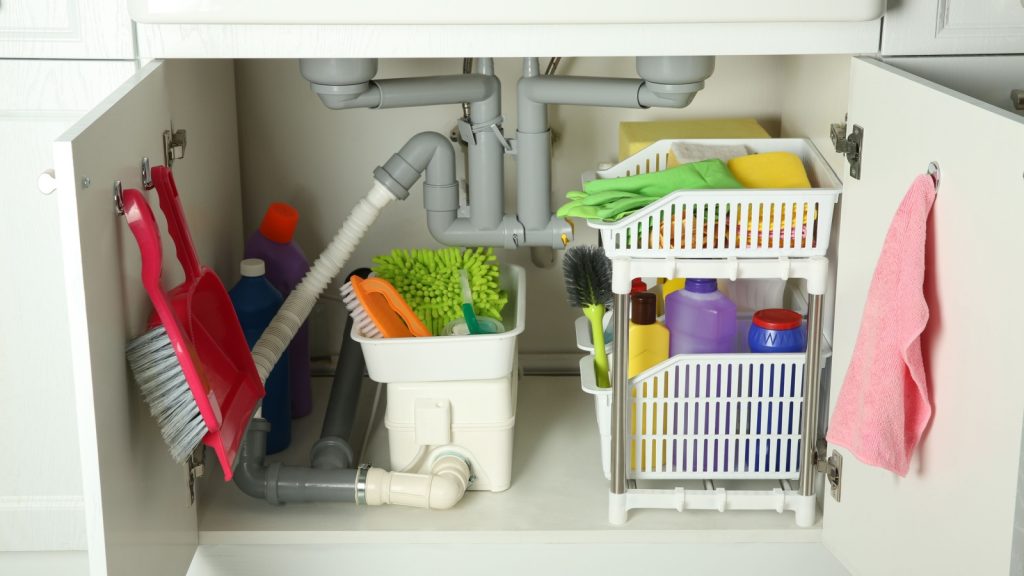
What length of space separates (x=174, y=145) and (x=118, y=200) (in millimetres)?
241

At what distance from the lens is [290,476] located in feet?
4.41

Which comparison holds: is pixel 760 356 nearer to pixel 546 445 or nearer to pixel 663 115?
pixel 546 445

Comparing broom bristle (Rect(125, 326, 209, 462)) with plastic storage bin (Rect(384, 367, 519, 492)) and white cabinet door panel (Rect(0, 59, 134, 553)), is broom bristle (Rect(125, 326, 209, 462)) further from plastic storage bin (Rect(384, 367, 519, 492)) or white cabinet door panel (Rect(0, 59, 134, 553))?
plastic storage bin (Rect(384, 367, 519, 492))

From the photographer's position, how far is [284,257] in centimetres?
154

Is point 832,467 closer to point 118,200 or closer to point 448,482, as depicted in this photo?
point 448,482

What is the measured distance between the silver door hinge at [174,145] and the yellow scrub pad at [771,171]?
24.2 inches

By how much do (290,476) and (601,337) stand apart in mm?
404

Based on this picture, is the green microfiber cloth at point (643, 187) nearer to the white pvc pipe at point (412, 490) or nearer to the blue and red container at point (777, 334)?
the blue and red container at point (777, 334)

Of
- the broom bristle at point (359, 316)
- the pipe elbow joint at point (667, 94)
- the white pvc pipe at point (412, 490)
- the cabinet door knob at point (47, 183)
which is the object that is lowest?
the white pvc pipe at point (412, 490)

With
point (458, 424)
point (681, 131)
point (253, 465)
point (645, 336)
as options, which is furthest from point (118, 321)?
point (681, 131)

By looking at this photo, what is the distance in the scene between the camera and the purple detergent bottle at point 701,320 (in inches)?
51.6

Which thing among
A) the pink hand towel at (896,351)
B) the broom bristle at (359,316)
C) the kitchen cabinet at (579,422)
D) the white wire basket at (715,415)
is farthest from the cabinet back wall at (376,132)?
the pink hand towel at (896,351)

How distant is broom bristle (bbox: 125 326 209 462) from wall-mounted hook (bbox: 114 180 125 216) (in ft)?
0.38

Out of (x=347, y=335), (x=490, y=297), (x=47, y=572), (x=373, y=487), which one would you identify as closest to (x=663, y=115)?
(x=490, y=297)
